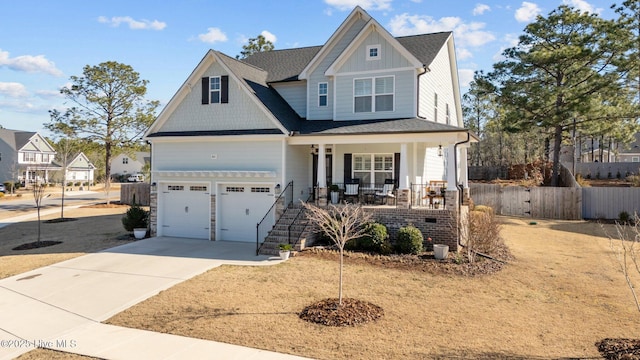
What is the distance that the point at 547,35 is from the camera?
1087 inches

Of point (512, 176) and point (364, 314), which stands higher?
point (512, 176)

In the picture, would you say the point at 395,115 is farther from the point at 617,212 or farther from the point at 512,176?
the point at 512,176

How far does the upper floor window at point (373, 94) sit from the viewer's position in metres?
17.3

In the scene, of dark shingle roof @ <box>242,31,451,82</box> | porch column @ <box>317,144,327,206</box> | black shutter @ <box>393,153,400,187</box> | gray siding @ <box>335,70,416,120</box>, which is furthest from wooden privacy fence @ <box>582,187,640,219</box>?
porch column @ <box>317,144,327,206</box>

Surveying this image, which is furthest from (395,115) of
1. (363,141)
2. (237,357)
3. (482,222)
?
(237,357)

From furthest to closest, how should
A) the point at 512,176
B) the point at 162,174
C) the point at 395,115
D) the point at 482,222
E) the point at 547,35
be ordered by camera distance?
the point at 512,176 → the point at 547,35 → the point at 162,174 → the point at 395,115 → the point at 482,222

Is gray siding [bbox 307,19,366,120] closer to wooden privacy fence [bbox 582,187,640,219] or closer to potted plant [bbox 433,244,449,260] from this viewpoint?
potted plant [bbox 433,244,449,260]

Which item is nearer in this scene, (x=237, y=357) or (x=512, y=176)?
(x=237, y=357)

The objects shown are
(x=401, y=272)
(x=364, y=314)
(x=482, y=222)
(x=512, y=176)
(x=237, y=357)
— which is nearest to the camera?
(x=237, y=357)

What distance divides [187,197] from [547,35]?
26477 millimetres

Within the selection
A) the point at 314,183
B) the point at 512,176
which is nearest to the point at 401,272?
the point at 314,183

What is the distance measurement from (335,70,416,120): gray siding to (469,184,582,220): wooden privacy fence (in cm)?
1238

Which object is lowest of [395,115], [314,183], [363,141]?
[314,183]

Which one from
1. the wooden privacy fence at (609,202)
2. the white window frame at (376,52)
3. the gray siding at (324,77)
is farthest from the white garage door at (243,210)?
the wooden privacy fence at (609,202)
